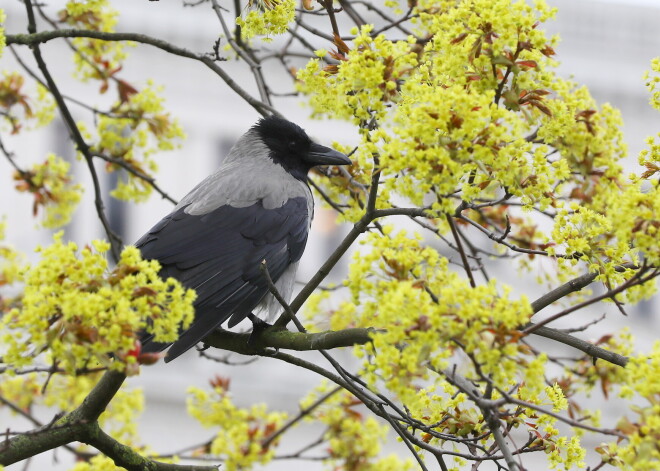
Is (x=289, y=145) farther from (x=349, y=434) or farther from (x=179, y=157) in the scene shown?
(x=179, y=157)

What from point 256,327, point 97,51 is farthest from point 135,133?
point 256,327

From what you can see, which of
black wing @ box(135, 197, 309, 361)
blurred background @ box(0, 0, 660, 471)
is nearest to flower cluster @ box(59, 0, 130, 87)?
black wing @ box(135, 197, 309, 361)

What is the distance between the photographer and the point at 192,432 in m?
19.1

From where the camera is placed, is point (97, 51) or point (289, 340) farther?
point (97, 51)

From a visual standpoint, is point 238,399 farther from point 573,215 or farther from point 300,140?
point 573,215

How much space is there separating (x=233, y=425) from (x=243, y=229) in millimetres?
1425

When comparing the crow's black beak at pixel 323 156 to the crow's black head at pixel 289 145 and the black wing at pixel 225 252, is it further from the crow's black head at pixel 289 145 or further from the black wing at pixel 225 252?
the black wing at pixel 225 252

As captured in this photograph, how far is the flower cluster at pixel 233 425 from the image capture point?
6152 mm

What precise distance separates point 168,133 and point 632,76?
Result: 17.7m

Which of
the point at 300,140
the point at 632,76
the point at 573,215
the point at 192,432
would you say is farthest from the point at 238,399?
the point at 573,215

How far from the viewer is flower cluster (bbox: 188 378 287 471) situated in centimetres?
615

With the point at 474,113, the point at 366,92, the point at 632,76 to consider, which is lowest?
the point at 474,113

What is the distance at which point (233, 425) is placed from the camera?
6.40 meters

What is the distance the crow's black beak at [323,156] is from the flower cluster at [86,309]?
271 cm
